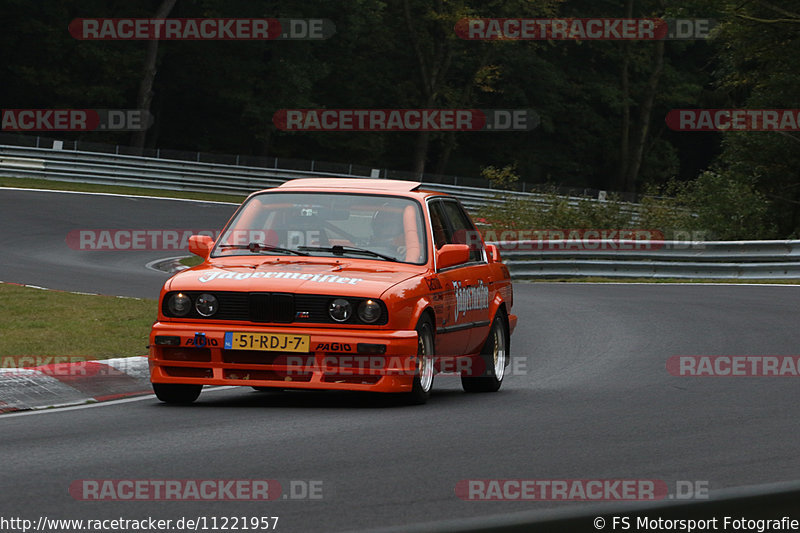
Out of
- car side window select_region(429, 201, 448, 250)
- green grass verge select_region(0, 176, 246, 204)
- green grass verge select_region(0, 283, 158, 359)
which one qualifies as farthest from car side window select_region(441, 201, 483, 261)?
green grass verge select_region(0, 176, 246, 204)

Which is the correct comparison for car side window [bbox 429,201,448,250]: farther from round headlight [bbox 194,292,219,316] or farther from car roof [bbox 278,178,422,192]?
round headlight [bbox 194,292,219,316]

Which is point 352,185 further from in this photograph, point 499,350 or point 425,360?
point 499,350

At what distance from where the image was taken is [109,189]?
40969 millimetres

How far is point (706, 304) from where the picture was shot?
18.1 m

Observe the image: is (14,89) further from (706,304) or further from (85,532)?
(85,532)

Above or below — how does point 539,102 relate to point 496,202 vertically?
above

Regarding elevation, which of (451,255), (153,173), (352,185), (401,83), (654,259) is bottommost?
(654,259)

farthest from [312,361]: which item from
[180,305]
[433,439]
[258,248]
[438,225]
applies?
[438,225]

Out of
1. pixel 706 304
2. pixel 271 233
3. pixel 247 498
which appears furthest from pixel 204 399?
pixel 706 304

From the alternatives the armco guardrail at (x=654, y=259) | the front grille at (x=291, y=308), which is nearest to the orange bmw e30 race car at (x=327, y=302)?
the front grille at (x=291, y=308)

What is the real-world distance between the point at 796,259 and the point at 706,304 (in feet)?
17.9

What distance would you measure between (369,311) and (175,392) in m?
1.54

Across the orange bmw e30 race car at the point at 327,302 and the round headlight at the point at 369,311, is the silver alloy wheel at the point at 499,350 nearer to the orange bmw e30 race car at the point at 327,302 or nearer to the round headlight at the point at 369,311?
the orange bmw e30 race car at the point at 327,302

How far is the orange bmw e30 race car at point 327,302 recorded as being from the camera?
28.4 feet
